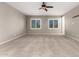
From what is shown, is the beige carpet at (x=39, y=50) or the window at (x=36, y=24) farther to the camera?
the window at (x=36, y=24)

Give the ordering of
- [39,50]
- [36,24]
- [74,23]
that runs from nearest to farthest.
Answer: [39,50] → [74,23] → [36,24]

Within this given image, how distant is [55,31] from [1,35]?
33.7ft

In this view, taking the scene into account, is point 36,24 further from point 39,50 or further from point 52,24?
point 39,50

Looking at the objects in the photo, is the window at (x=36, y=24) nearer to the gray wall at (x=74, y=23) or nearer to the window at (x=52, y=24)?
the window at (x=52, y=24)

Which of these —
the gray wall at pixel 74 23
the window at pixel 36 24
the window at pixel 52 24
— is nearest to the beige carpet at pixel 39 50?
the gray wall at pixel 74 23

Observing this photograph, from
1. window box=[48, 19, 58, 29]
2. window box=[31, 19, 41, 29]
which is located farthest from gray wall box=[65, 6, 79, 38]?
window box=[31, 19, 41, 29]

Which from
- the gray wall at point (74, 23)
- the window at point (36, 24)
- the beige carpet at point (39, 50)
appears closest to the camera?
the beige carpet at point (39, 50)

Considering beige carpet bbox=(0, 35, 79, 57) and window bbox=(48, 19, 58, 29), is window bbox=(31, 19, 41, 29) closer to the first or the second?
window bbox=(48, 19, 58, 29)

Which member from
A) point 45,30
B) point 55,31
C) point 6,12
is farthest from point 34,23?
Answer: point 6,12

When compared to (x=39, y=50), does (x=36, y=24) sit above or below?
above

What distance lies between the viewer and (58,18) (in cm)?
1573

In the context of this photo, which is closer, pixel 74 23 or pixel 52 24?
pixel 74 23

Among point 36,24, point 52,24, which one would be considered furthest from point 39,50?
point 52,24

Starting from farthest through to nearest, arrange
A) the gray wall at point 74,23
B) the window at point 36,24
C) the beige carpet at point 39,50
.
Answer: the window at point 36,24
the gray wall at point 74,23
the beige carpet at point 39,50
